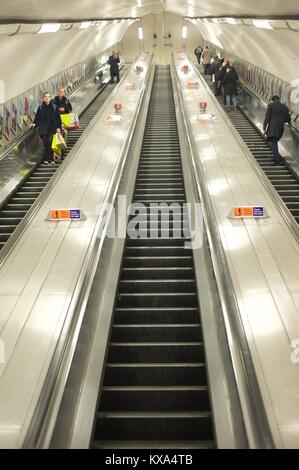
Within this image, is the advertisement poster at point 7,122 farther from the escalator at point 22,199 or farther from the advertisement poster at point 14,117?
the escalator at point 22,199

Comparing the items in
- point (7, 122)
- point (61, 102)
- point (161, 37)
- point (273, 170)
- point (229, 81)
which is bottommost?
point (273, 170)

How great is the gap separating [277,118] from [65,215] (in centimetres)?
511

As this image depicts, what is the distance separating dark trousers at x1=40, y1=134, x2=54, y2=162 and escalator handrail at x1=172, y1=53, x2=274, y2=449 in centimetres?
464

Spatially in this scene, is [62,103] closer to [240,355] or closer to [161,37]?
[240,355]

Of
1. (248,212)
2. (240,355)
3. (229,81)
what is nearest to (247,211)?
(248,212)

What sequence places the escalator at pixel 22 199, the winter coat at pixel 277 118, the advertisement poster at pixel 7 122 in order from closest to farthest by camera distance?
the escalator at pixel 22 199 < the winter coat at pixel 277 118 < the advertisement poster at pixel 7 122

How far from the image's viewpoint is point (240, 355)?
358cm

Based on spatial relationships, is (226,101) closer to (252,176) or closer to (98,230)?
(252,176)

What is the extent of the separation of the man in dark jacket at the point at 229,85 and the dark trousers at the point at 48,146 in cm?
648

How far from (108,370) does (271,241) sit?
2140 millimetres

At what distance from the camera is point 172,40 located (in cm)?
3238

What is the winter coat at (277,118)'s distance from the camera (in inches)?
368

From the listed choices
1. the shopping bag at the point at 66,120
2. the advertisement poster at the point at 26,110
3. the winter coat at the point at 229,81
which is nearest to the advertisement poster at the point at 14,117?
the advertisement poster at the point at 26,110
